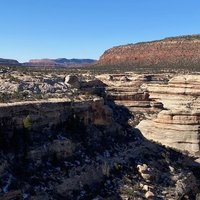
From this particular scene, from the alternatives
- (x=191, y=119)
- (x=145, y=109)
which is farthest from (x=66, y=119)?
(x=145, y=109)

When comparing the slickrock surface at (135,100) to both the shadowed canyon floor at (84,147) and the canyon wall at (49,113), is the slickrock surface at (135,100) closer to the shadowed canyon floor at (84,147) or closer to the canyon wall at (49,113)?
the shadowed canyon floor at (84,147)

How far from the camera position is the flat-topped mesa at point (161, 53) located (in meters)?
106

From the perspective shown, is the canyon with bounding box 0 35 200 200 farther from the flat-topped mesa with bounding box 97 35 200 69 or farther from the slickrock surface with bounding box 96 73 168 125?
the flat-topped mesa with bounding box 97 35 200 69

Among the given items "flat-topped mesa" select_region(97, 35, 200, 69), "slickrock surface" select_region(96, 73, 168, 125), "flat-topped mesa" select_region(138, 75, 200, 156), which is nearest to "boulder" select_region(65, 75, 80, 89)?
"slickrock surface" select_region(96, 73, 168, 125)

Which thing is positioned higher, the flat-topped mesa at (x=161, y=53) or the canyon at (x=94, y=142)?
the flat-topped mesa at (x=161, y=53)

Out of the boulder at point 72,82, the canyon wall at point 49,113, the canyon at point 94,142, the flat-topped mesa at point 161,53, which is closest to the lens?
the canyon at point 94,142

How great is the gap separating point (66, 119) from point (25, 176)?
5824mm

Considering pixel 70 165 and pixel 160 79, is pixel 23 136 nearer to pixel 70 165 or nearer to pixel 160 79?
pixel 70 165

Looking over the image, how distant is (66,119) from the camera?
29.5m

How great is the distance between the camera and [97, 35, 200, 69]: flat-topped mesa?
106 m

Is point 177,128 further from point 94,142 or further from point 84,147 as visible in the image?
point 84,147

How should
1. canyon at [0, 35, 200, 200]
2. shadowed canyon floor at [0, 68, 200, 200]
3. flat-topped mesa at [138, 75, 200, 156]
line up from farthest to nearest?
1. flat-topped mesa at [138, 75, 200, 156]
2. canyon at [0, 35, 200, 200]
3. shadowed canyon floor at [0, 68, 200, 200]

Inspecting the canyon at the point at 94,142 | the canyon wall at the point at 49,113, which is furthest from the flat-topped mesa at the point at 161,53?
the canyon wall at the point at 49,113

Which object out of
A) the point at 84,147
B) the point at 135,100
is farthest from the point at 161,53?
the point at 84,147
